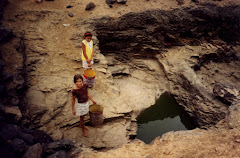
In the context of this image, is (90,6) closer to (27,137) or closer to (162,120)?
(162,120)

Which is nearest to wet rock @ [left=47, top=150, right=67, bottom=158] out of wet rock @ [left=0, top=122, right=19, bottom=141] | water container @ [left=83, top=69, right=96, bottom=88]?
wet rock @ [left=0, top=122, right=19, bottom=141]

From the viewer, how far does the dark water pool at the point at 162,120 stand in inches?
195

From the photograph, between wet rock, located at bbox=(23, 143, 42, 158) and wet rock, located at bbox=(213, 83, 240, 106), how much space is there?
4.85 m

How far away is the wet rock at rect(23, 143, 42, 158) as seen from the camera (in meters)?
2.46

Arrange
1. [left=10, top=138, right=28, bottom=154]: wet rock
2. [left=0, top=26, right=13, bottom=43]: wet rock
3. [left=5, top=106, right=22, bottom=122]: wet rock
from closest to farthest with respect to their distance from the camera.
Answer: [left=10, top=138, right=28, bottom=154]: wet rock, [left=5, top=106, right=22, bottom=122]: wet rock, [left=0, top=26, right=13, bottom=43]: wet rock

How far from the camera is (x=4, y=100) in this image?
3188 millimetres

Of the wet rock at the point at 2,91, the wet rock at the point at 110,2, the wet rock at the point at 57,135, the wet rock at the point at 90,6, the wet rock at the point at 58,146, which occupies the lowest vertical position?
the wet rock at the point at 57,135

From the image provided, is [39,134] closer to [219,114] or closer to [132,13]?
[219,114]


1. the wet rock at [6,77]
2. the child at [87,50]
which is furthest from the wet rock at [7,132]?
the child at [87,50]

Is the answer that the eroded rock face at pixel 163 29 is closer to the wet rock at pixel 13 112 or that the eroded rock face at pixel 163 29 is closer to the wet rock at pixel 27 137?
the wet rock at pixel 13 112

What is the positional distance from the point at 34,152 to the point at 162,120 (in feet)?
13.0

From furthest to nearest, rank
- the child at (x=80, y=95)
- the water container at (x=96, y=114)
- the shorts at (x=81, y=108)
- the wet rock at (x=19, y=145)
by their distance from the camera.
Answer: the water container at (x=96, y=114) < the shorts at (x=81, y=108) < the child at (x=80, y=95) < the wet rock at (x=19, y=145)

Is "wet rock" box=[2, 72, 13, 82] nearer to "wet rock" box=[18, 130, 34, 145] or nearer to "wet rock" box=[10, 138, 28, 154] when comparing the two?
"wet rock" box=[18, 130, 34, 145]

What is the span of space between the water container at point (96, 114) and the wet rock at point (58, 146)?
0.79m
